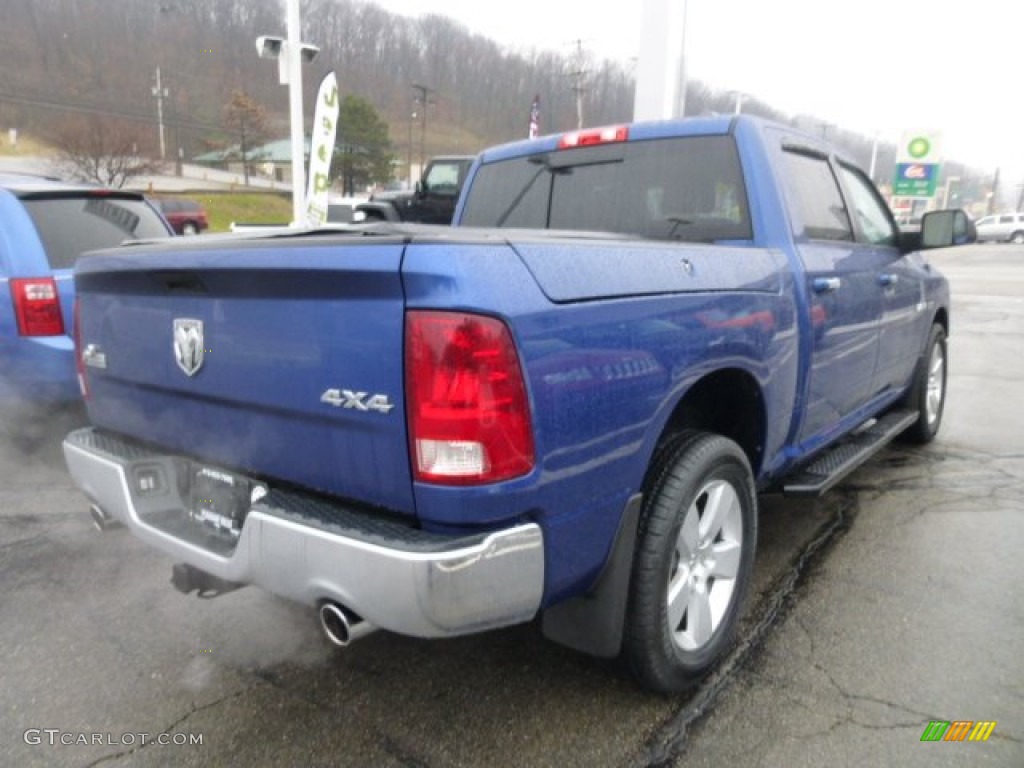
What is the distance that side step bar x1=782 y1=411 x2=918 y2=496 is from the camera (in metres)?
3.21

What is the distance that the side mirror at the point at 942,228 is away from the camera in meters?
4.23

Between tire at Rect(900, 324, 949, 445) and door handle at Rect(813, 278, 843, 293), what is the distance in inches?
79.2

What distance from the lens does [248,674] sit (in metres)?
2.57

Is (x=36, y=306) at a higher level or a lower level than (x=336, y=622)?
higher

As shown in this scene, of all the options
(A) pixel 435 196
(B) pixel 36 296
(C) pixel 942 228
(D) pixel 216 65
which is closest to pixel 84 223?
(B) pixel 36 296

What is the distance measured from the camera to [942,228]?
13.9 ft

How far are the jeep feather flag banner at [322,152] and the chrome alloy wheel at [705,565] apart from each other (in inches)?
389

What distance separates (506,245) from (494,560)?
73 centimetres

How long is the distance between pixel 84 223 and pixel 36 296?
709 mm

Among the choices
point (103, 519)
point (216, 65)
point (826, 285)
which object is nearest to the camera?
point (103, 519)

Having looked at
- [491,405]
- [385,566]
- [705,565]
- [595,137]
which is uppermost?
[595,137]

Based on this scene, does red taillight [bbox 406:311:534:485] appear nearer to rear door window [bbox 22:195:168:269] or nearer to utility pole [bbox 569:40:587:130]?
rear door window [bbox 22:195:168:269]

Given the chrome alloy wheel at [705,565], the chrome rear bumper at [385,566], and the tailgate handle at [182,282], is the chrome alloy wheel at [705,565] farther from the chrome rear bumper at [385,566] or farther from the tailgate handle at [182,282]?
the tailgate handle at [182,282]

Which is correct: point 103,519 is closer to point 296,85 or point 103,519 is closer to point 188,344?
point 188,344
